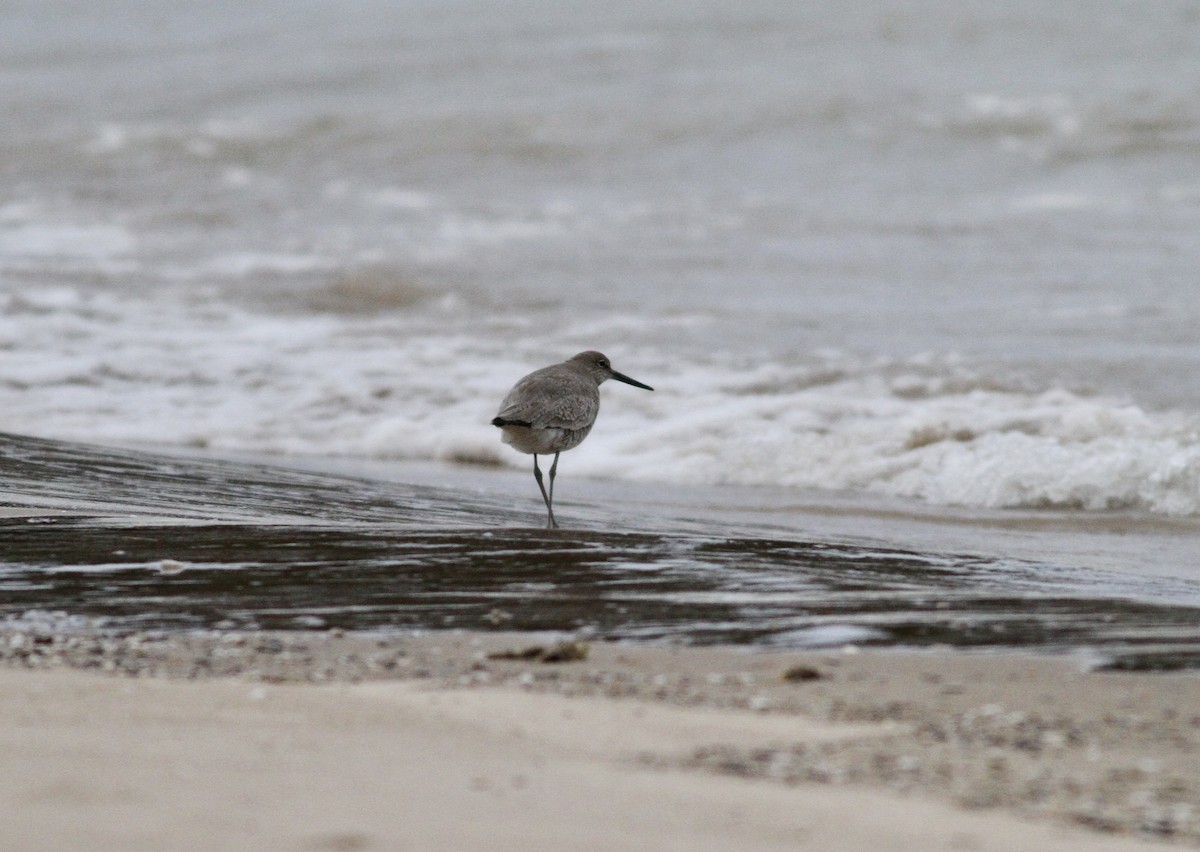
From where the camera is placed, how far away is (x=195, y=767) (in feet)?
10.1

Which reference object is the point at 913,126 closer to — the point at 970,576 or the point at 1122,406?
the point at 1122,406

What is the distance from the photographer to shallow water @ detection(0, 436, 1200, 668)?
4.44 metres

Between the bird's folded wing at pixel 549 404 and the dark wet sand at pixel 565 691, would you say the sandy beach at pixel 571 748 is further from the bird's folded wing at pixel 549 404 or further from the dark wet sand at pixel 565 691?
the bird's folded wing at pixel 549 404

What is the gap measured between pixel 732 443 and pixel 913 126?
1355 centimetres

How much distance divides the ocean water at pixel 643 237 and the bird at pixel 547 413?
5.76ft

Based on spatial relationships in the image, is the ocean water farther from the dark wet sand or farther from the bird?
the dark wet sand

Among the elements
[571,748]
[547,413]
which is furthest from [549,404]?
[571,748]

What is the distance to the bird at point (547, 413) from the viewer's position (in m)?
6.94

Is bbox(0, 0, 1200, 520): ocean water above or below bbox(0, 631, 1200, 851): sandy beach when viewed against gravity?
above

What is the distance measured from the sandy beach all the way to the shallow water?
26 cm

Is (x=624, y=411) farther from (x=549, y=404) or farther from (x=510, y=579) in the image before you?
(x=510, y=579)

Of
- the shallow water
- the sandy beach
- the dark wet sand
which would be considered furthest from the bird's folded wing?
the sandy beach

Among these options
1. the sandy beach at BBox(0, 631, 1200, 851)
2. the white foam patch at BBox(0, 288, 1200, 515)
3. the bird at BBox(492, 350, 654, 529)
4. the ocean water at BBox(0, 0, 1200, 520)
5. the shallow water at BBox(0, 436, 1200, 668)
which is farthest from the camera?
the ocean water at BBox(0, 0, 1200, 520)

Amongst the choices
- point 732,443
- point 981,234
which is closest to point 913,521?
point 732,443
